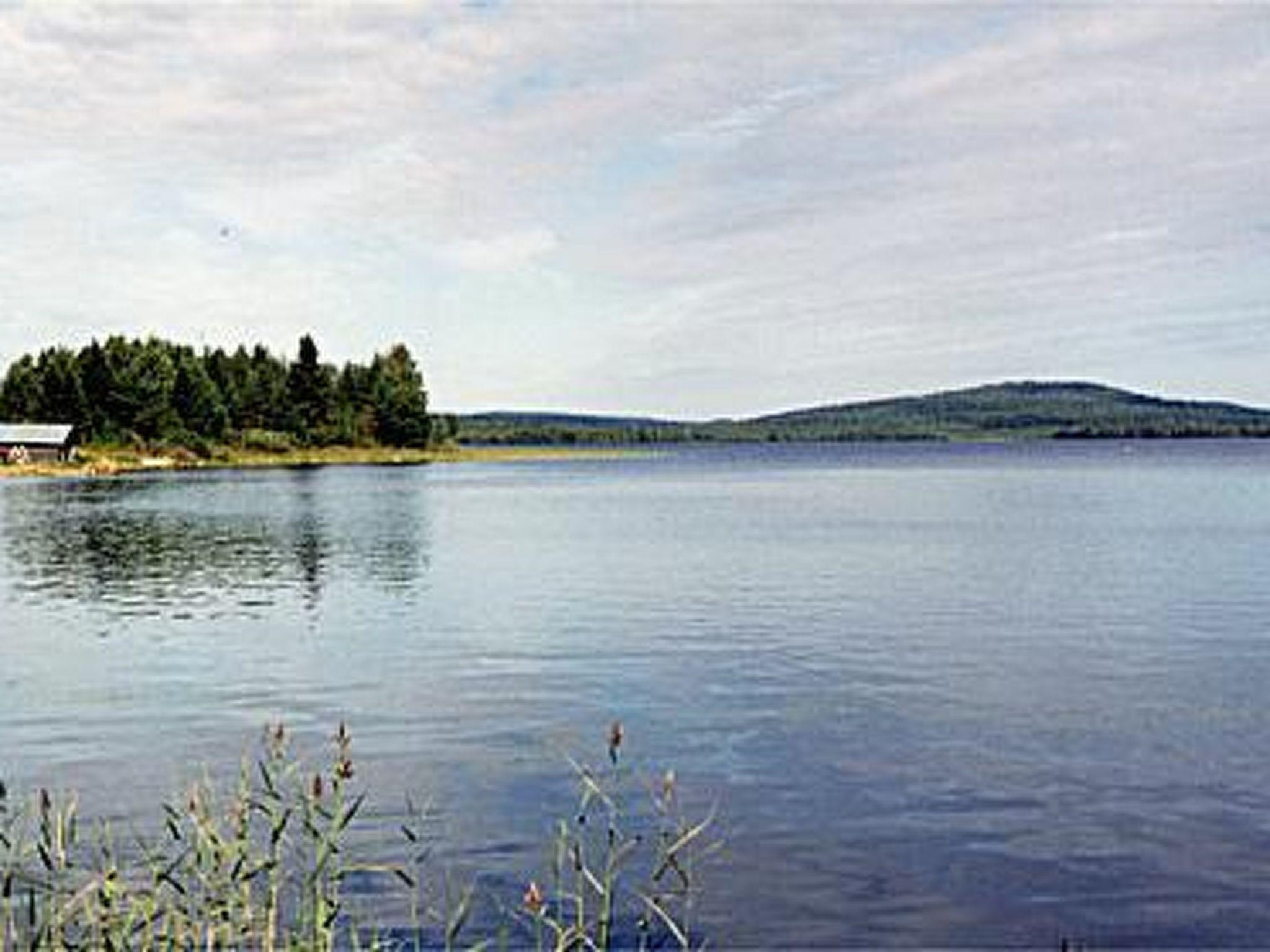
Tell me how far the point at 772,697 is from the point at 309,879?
18.9 meters

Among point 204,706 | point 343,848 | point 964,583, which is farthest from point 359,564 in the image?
point 343,848

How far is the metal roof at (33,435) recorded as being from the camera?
562 ft

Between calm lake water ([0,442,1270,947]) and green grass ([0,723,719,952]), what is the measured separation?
2.17 ft

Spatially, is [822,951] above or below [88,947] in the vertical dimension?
below

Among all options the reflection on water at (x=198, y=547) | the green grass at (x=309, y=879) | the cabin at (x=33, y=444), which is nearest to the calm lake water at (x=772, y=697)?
the reflection on water at (x=198, y=547)

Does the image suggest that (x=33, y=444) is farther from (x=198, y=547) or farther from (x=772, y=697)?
(x=772, y=697)

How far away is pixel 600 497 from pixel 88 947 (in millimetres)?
111813

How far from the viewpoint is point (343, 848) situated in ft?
60.0

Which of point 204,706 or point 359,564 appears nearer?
point 204,706

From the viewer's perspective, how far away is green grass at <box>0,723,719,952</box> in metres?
12.0

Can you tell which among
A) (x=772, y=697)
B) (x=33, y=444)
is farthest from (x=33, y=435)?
(x=772, y=697)

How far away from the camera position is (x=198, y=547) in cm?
6675

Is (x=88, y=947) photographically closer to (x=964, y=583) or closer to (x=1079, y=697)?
(x=1079, y=697)

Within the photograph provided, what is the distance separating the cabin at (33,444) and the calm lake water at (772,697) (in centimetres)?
10981
